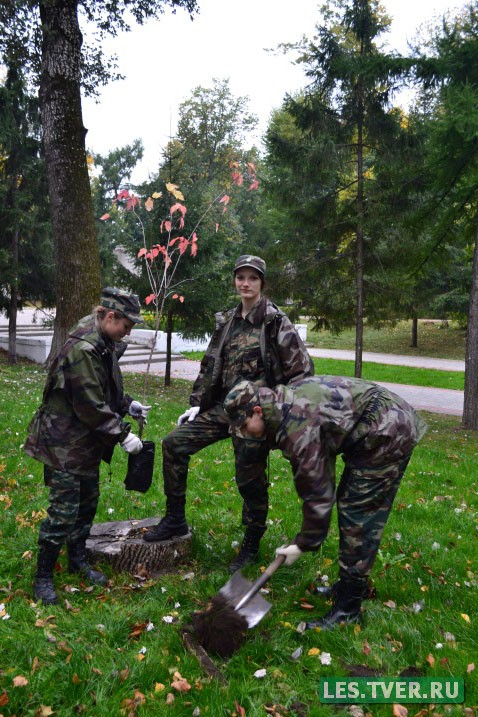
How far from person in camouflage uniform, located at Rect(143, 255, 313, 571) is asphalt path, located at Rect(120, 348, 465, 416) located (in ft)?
32.1

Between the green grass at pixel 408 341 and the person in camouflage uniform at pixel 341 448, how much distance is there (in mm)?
22193

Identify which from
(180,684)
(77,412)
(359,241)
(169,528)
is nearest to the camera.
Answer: (180,684)

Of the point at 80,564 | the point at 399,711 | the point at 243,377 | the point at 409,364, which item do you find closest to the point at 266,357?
the point at 243,377

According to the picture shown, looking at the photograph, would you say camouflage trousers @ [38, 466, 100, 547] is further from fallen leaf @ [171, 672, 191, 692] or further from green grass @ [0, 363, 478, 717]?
fallen leaf @ [171, 672, 191, 692]

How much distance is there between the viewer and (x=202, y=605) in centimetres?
357

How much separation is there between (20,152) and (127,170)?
110 ft

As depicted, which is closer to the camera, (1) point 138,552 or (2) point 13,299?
(1) point 138,552

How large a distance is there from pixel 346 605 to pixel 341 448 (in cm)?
100

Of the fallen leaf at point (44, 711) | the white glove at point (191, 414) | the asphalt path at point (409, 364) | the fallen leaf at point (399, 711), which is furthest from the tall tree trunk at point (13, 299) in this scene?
the fallen leaf at point (399, 711)

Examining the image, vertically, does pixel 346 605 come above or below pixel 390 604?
above

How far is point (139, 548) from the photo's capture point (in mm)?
3994

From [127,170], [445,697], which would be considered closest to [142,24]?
[445,697]

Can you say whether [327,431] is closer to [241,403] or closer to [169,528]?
[241,403]

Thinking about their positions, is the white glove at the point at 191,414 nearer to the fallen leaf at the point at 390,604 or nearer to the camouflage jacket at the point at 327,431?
the camouflage jacket at the point at 327,431
